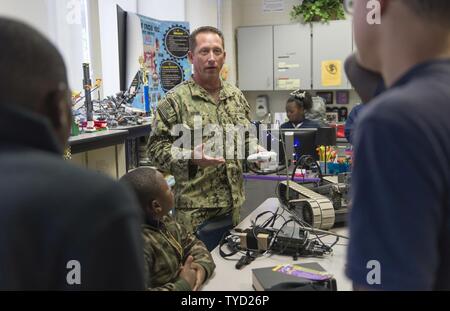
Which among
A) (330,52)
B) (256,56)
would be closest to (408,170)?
(330,52)

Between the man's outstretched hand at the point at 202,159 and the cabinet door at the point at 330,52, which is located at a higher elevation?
the cabinet door at the point at 330,52

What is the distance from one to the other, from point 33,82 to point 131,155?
257cm

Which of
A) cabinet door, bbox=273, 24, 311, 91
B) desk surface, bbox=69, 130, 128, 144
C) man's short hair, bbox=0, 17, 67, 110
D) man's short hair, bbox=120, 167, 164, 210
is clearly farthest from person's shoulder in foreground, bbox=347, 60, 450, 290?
cabinet door, bbox=273, 24, 311, 91

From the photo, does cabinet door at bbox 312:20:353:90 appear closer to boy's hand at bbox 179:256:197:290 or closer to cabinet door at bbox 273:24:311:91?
cabinet door at bbox 273:24:311:91

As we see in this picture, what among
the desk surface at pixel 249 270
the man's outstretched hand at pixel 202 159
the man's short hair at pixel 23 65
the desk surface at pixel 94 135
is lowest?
the desk surface at pixel 249 270

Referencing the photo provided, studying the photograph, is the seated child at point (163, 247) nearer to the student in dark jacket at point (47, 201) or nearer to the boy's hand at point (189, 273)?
the boy's hand at point (189, 273)

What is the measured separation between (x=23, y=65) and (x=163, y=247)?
3.24 feet

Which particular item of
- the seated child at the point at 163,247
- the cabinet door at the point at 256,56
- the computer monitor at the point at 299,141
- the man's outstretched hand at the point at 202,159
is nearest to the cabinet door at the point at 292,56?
the cabinet door at the point at 256,56

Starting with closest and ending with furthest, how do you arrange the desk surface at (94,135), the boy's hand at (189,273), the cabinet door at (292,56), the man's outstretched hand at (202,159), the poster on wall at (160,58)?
the boy's hand at (189,273) < the man's outstretched hand at (202,159) < the desk surface at (94,135) < the poster on wall at (160,58) < the cabinet door at (292,56)

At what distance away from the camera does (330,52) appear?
5641 millimetres

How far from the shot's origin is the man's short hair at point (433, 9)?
0.64 metres

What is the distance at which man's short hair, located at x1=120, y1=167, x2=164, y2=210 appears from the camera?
147cm

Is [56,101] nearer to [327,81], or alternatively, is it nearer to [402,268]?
[402,268]

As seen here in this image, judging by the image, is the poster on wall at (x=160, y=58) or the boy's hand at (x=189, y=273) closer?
the boy's hand at (x=189, y=273)
